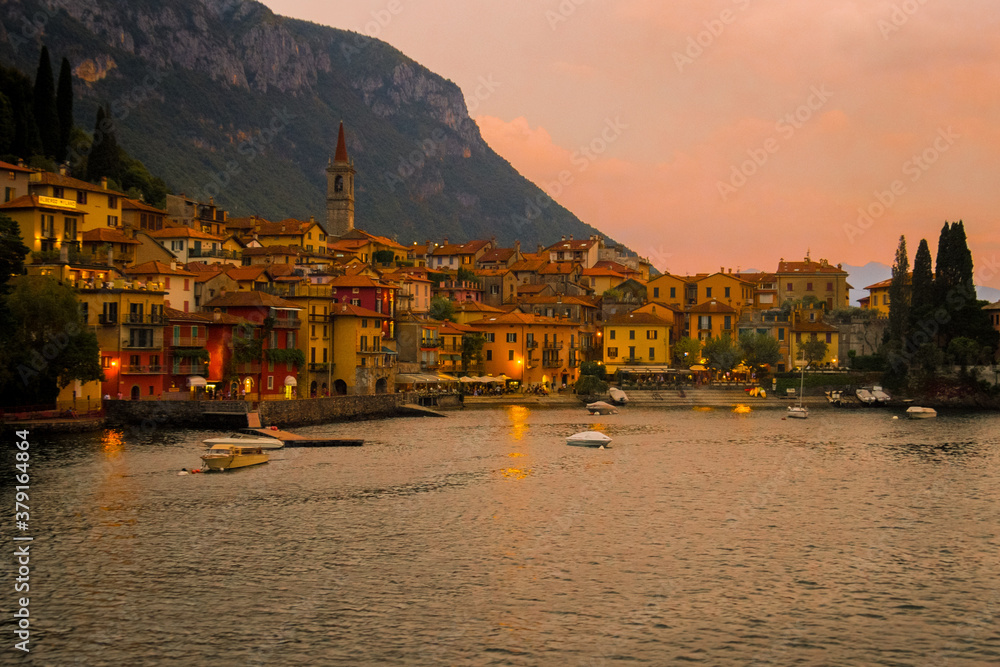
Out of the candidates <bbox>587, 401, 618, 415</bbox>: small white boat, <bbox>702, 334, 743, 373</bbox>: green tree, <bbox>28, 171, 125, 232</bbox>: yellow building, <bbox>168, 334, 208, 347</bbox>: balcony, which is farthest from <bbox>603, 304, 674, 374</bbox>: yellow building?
<bbox>28, 171, 125, 232</bbox>: yellow building

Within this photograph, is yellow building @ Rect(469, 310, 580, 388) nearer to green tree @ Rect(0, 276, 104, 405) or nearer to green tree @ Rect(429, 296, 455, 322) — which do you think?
green tree @ Rect(429, 296, 455, 322)

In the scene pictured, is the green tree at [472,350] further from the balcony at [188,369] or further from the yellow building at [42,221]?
the yellow building at [42,221]

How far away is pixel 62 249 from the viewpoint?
82438mm

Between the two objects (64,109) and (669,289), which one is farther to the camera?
(669,289)

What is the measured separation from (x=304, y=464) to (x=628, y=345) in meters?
76.1

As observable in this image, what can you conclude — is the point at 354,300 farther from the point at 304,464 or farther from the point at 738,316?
the point at 738,316

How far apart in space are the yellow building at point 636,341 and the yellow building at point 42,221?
212 ft

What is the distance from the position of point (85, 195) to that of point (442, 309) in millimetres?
45328

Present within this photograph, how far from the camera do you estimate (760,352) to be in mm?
125625

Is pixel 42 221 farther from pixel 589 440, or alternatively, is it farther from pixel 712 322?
pixel 712 322

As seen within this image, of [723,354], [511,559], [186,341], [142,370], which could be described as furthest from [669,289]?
[511,559]

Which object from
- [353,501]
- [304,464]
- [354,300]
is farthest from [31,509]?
[354,300]

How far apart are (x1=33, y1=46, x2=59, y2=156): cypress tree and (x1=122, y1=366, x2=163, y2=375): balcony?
43819mm

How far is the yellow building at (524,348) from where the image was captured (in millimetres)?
120312
